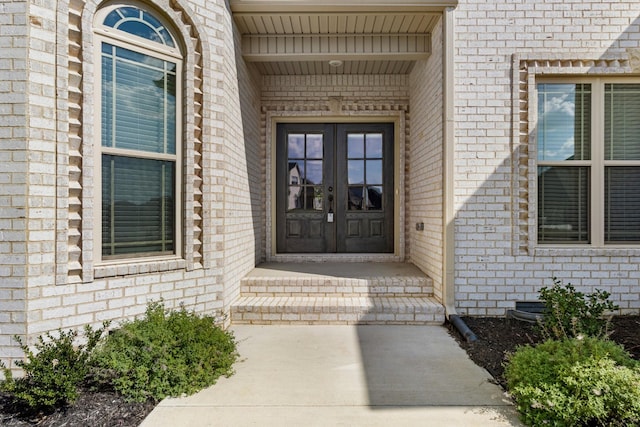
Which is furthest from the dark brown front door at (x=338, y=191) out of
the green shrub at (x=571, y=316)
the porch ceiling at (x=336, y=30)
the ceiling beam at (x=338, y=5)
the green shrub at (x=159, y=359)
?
the green shrub at (x=159, y=359)

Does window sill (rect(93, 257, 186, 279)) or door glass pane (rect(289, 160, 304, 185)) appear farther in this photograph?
door glass pane (rect(289, 160, 304, 185))

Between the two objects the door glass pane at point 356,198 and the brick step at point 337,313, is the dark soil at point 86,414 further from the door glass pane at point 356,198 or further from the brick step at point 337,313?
the door glass pane at point 356,198

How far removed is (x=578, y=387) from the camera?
6.74ft

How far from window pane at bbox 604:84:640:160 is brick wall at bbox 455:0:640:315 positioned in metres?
0.27

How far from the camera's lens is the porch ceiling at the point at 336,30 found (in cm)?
389

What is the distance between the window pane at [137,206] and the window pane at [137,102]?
177mm

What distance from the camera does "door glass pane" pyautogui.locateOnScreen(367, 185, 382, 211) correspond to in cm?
571

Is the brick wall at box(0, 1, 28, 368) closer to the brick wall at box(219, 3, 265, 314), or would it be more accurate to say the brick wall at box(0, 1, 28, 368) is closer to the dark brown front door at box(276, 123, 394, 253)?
the brick wall at box(219, 3, 265, 314)

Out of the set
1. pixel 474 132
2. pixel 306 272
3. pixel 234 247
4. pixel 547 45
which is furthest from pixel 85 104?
pixel 547 45

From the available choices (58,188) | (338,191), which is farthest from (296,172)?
(58,188)

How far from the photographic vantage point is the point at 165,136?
3.35 metres

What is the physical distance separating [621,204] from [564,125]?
3.53 ft

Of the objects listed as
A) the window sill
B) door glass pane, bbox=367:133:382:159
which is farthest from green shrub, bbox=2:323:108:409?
door glass pane, bbox=367:133:382:159

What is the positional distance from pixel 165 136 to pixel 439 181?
114 inches
